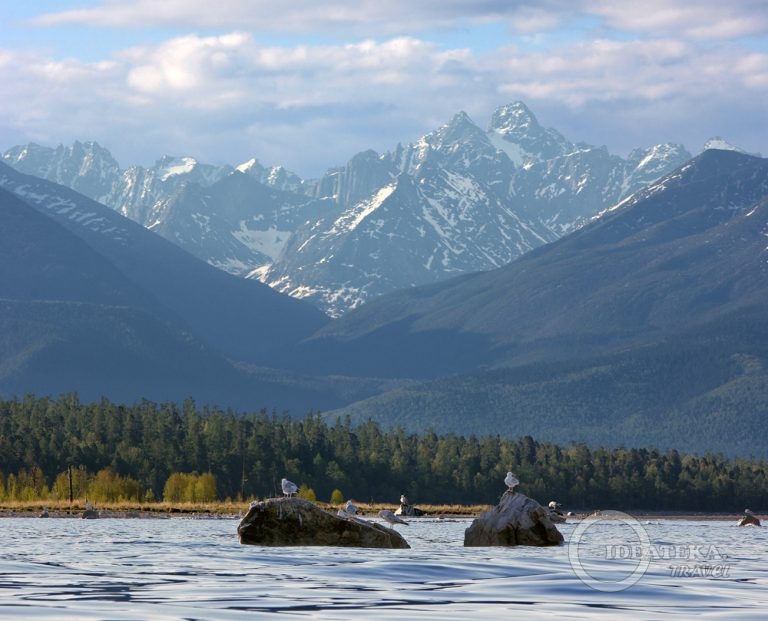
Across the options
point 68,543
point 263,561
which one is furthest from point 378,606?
point 68,543

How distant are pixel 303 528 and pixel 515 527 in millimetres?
9478

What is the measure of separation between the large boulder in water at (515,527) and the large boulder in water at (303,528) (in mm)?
4568

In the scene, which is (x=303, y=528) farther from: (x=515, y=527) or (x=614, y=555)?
(x=614, y=555)

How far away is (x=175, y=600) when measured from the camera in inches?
1677

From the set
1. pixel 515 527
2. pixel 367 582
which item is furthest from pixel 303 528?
pixel 367 582

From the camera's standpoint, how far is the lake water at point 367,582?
135 feet

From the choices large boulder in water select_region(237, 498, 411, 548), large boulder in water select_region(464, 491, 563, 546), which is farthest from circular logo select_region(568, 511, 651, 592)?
large boulder in water select_region(237, 498, 411, 548)

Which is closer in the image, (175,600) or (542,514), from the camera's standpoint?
(175,600)

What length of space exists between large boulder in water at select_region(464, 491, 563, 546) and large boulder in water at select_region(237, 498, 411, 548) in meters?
4.57

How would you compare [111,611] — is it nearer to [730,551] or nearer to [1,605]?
[1,605]

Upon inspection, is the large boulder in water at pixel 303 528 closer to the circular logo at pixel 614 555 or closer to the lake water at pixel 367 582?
the lake water at pixel 367 582

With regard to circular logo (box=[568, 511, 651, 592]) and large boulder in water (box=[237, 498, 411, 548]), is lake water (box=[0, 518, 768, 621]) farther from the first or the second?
large boulder in water (box=[237, 498, 411, 548])

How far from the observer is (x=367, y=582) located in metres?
50.1

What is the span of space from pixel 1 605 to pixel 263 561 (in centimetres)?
1935
